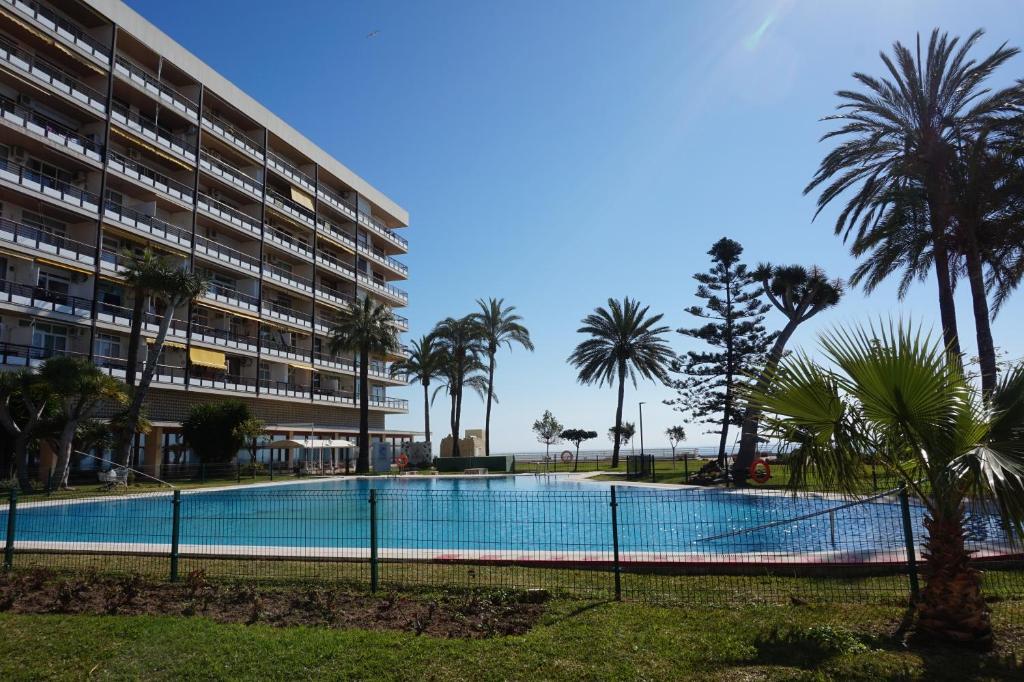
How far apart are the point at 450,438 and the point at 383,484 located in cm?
2200

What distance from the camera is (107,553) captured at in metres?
11.0

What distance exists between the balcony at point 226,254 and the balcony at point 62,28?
10.7m

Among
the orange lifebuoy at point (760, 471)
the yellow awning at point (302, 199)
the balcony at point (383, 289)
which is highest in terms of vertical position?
the yellow awning at point (302, 199)

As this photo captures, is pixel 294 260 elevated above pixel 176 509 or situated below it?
above

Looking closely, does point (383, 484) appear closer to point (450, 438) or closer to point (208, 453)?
point (208, 453)

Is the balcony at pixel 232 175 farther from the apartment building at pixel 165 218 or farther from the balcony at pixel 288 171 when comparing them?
the balcony at pixel 288 171

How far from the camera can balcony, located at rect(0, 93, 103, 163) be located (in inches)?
1179

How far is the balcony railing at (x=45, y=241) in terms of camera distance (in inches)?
1182

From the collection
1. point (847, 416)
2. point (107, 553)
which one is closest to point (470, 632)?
point (847, 416)

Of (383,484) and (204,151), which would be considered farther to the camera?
(204,151)

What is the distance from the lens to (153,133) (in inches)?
1503

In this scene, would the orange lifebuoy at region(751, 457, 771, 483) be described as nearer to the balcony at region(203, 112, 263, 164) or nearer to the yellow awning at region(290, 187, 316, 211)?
the balcony at region(203, 112, 263, 164)

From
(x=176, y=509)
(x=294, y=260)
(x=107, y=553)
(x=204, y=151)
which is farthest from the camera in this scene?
(x=294, y=260)

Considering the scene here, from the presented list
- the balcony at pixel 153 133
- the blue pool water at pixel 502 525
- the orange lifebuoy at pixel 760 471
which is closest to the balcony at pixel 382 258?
the balcony at pixel 153 133
